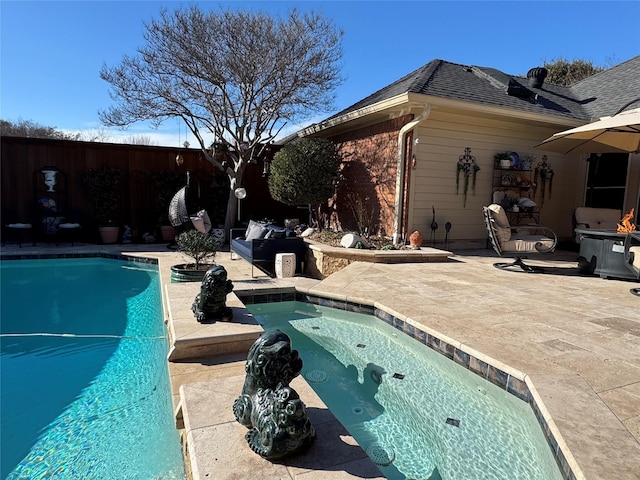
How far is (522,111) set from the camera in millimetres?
7750

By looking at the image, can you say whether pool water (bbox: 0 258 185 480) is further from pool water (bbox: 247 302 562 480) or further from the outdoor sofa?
the outdoor sofa

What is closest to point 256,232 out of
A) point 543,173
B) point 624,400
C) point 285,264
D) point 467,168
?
point 285,264

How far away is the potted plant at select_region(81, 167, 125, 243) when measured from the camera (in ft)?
32.4

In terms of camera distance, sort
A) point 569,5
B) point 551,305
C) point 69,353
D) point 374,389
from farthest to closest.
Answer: point 569,5 < point 551,305 < point 69,353 < point 374,389

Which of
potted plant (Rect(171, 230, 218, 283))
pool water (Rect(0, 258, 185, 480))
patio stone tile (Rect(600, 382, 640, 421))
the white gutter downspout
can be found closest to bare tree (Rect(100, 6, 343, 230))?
the white gutter downspout

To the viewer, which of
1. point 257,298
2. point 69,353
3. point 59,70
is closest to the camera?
point 69,353

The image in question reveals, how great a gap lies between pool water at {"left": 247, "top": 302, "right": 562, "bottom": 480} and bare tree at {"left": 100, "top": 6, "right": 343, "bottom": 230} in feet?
24.3

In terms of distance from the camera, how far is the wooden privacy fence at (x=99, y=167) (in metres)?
9.56

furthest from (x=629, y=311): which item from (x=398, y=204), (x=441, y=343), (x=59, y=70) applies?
(x=59, y=70)

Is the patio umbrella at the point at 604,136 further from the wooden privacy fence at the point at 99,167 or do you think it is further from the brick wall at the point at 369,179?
the wooden privacy fence at the point at 99,167

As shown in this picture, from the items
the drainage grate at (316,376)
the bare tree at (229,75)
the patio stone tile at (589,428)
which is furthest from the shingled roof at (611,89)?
the drainage grate at (316,376)

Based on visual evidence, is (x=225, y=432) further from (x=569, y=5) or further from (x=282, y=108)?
(x=569, y=5)

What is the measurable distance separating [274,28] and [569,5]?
6840 millimetres

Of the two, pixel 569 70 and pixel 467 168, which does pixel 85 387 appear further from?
pixel 569 70
